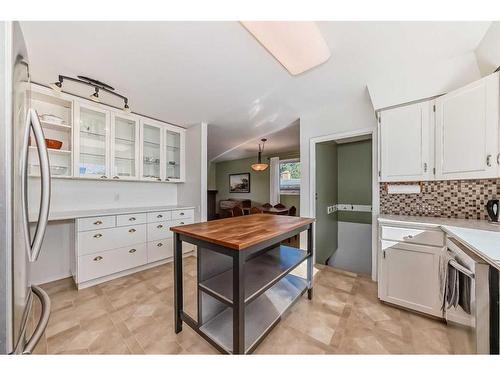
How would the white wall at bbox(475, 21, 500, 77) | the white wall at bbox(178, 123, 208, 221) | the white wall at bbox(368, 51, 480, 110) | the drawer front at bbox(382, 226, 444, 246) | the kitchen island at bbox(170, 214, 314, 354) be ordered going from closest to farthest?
1. the kitchen island at bbox(170, 214, 314, 354)
2. the white wall at bbox(475, 21, 500, 77)
3. the drawer front at bbox(382, 226, 444, 246)
4. the white wall at bbox(368, 51, 480, 110)
5. the white wall at bbox(178, 123, 208, 221)

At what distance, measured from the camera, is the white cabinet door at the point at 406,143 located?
190cm

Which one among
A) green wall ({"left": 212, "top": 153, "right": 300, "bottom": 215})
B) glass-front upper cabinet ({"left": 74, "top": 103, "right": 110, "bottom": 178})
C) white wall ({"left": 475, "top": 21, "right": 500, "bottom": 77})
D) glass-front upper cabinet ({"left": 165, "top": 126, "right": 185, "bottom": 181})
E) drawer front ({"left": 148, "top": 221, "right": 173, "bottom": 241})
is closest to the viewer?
white wall ({"left": 475, "top": 21, "right": 500, "bottom": 77})

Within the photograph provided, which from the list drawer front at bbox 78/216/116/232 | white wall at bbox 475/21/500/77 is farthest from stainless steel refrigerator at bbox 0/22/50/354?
white wall at bbox 475/21/500/77

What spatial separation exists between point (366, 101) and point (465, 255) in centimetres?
209

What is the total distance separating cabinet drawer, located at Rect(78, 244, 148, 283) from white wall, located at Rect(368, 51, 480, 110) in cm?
351

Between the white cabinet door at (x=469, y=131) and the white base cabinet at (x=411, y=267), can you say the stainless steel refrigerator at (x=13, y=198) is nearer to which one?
the white base cabinet at (x=411, y=267)

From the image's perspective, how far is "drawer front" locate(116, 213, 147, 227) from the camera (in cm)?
244

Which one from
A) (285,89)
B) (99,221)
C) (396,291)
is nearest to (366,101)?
(285,89)

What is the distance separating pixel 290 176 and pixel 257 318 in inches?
185

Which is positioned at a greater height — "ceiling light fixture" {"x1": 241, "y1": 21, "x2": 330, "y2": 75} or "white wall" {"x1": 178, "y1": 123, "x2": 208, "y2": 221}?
"ceiling light fixture" {"x1": 241, "y1": 21, "x2": 330, "y2": 75}

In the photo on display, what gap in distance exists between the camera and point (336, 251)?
3873 mm

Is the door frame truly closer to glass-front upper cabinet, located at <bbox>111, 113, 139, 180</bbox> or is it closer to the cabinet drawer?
the cabinet drawer

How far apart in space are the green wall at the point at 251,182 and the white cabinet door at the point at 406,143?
11.7 ft

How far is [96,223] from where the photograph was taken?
88.5 inches
